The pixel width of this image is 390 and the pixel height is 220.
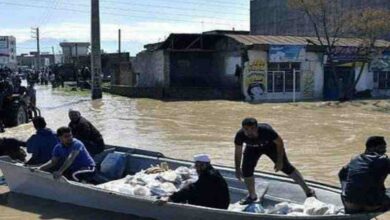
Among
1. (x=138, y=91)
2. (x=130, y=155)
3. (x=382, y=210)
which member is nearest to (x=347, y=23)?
(x=138, y=91)

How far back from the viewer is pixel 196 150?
16.0m

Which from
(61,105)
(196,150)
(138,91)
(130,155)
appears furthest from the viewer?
(138,91)

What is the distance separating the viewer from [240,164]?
8.57m

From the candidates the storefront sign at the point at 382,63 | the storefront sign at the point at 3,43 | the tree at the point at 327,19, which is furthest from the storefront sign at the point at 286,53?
the storefront sign at the point at 3,43

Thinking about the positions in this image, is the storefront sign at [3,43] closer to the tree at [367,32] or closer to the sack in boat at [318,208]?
the tree at [367,32]

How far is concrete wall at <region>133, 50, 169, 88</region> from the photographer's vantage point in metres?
37.3

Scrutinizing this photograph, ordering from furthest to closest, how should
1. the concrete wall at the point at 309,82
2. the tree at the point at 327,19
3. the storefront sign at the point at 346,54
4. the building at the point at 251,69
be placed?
the storefront sign at the point at 346,54 < the concrete wall at the point at 309,82 < the tree at the point at 327,19 < the building at the point at 251,69

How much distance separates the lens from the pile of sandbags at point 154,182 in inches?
351

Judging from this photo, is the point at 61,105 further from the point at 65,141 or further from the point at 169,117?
the point at 65,141

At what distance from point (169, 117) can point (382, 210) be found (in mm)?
18820

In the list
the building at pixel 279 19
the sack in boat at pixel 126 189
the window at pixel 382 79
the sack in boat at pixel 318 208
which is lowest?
the sack in boat at pixel 126 189

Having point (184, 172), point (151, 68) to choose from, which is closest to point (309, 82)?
point (151, 68)

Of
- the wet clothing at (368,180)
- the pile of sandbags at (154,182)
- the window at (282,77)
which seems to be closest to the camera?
the wet clothing at (368,180)

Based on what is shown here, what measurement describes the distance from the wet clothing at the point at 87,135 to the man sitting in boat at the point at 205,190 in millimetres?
3299
